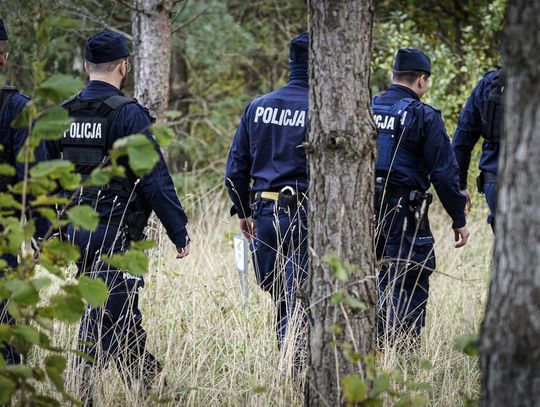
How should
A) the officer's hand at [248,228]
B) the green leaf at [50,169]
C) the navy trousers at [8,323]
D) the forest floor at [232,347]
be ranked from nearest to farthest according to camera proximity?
the green leaf at [50,169] < the forest floor at [232,347] < the navy trousers at [8,323] < the officer's hand at [248,228]

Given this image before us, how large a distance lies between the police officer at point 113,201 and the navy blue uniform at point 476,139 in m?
2.18

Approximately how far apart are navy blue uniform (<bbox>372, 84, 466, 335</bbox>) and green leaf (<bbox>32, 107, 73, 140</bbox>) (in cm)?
264

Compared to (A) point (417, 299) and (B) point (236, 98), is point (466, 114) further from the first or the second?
(B) point (236, 98)

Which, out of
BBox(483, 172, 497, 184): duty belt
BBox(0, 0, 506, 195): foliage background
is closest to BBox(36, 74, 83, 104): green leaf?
BBox(483, 172, 497, 184): duty belt

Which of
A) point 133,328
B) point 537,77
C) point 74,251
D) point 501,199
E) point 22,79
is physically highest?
point 22,79

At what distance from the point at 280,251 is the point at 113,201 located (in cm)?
97

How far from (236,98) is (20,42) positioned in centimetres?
377

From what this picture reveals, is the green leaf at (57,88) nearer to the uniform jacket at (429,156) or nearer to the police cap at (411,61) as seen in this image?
the uniform jacket at (429,156)

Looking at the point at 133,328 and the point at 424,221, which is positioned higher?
the point at 424,221

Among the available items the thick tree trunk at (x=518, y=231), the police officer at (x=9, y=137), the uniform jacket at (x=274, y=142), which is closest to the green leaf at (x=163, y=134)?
the thick tree trunk at (x=518, y=231)

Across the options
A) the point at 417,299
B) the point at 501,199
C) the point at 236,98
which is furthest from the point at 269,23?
the point at 501,199

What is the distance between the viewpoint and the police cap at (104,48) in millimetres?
4305

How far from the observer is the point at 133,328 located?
164 inches

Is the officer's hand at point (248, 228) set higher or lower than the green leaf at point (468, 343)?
higher
